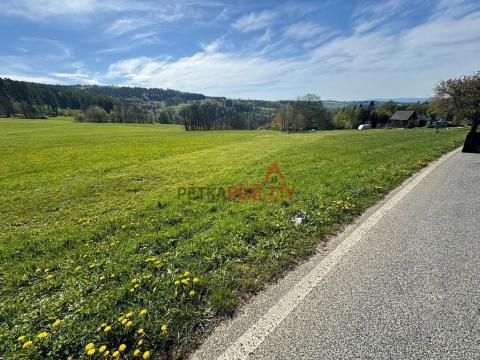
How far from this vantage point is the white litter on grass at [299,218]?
215 inches

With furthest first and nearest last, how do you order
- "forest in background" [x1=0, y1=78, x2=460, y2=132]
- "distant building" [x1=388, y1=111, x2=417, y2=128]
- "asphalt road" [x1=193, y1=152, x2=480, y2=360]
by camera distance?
"forest in background" [x1=0, y1=78, x2=460, y2=132], "distant building" [x1=388, y1=111, x2=417, y2=128], "asphalt road" [x1=193, y1=152, x2=480, y2=360]

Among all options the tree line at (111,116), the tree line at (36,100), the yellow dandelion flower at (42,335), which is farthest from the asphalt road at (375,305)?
the tree line at (36,100)

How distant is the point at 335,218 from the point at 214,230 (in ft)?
8.91

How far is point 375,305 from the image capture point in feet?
9.98

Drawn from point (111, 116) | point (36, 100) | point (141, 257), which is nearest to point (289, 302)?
point (141, 257)

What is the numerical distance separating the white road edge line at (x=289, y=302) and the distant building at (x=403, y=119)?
303 feet

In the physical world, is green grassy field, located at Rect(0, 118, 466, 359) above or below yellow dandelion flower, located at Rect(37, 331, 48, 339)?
below

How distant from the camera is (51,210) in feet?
24.8

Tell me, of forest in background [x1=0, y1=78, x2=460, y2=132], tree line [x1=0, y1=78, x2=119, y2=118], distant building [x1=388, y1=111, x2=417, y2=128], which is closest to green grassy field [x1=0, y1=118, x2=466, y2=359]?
forest in background [x1=0, y1=78, x2=460, y2=132]

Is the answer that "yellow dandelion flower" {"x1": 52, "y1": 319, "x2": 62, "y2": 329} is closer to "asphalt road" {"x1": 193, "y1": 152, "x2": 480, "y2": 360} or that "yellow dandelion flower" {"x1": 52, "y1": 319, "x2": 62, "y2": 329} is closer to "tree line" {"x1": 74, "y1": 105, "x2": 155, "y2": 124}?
"asphalt road" {"x1": 193, "y1": 152, "x2": 480, "y2": 360}

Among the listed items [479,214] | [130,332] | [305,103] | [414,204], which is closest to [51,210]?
[130,332]

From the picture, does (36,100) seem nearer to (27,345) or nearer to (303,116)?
(303,116)

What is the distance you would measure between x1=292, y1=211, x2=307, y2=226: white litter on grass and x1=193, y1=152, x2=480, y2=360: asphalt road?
926mm

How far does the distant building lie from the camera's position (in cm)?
8038
